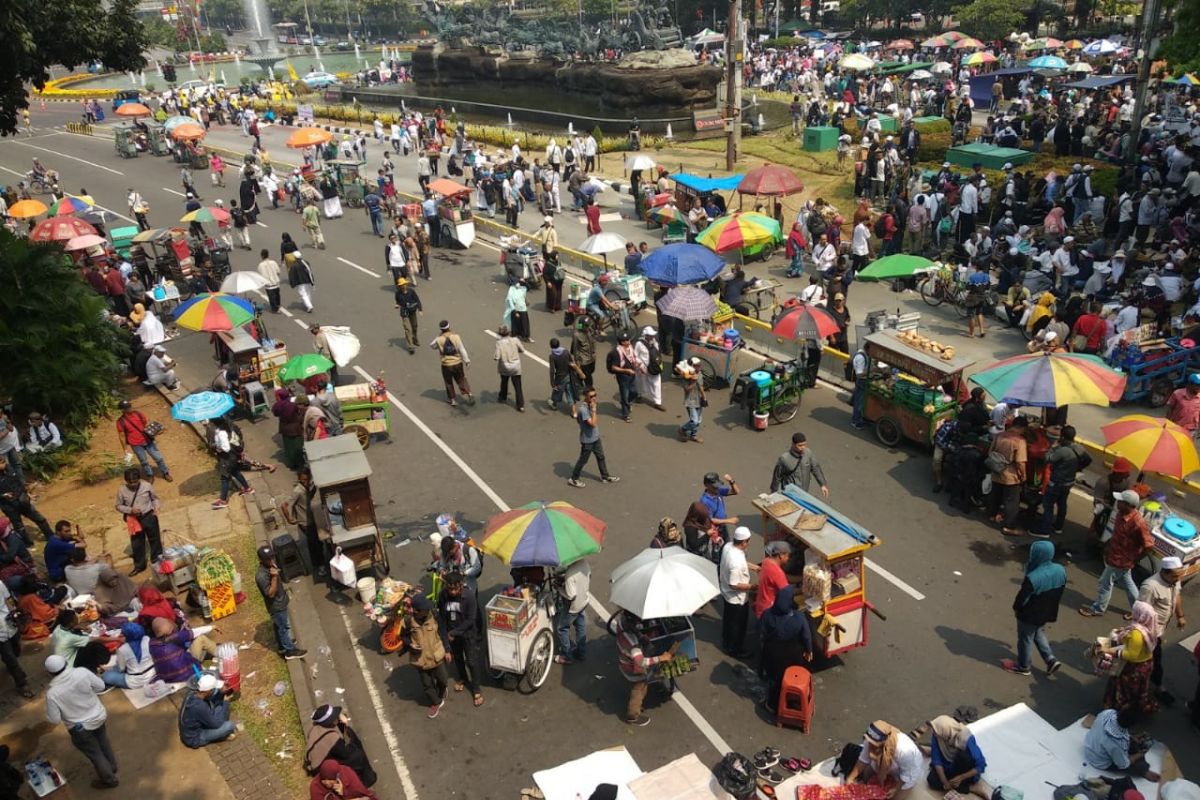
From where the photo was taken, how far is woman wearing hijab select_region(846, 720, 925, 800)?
23.9 ft

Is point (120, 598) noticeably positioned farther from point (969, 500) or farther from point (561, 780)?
point (969, 500)

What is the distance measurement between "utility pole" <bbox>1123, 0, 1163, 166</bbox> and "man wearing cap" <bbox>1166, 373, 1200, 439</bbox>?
1554 centimetres

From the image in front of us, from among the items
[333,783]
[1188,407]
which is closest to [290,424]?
[333,783]

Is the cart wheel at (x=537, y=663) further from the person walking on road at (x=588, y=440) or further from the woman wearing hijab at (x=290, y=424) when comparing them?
the woman wearing hijab at (x=290, y=424)

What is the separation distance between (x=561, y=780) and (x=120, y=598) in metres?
6.55

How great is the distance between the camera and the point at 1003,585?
1094cm

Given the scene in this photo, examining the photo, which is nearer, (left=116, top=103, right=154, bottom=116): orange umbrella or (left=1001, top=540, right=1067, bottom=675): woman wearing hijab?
(left=1001, top=540, right=1067, bottom=675): woman wearing hijab

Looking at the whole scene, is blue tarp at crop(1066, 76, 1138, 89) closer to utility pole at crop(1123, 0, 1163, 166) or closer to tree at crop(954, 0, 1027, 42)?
utility pole at crop(1123, 0, 1163, 166)

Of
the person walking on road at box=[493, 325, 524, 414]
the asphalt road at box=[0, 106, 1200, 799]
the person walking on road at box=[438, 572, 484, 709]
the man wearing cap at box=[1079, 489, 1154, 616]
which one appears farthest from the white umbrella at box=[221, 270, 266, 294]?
the man wearing cap at box=[1079, 489, 1154, 616]

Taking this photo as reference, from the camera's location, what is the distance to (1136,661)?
8.15 m

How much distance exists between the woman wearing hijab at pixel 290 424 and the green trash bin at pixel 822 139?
26.9 metres

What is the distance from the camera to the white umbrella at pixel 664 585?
27.9 ft

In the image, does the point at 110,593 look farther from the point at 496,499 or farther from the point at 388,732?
the point at 496,499

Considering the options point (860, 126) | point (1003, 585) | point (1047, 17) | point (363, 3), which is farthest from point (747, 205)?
point (363, 3)
